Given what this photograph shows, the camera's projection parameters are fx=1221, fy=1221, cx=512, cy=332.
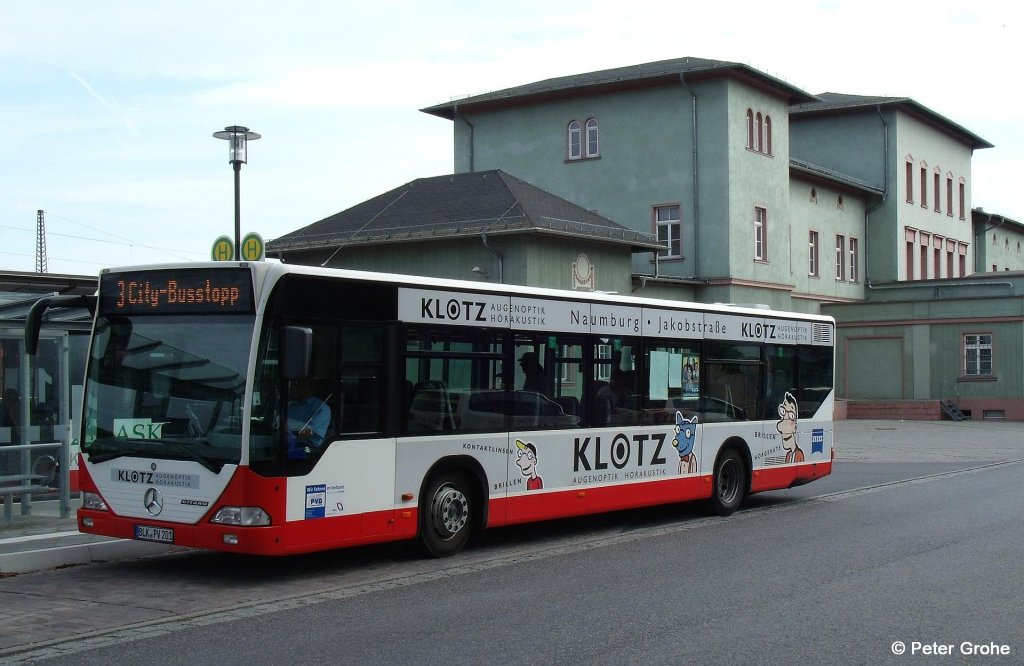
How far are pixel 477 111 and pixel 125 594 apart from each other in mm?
41108

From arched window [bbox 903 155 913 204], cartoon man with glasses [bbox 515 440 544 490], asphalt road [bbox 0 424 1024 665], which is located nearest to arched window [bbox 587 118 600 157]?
arched window [bbox 903 155 913 204]

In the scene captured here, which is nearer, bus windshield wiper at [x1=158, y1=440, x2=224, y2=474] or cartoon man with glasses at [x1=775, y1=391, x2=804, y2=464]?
bus windshield wiper at [x1=158, y1=440, x2=224, y2=474]

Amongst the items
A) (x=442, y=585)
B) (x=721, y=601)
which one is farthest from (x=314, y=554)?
(x=721, y=601)

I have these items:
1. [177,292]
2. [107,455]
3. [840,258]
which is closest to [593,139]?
[840,258]

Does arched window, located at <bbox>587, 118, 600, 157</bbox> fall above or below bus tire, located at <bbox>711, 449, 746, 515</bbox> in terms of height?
above

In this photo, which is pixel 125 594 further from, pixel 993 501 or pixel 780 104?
pixel 780 104

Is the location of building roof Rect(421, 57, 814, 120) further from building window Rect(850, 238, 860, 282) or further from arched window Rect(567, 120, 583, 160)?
building window Rect(850, 238, 860, 282)

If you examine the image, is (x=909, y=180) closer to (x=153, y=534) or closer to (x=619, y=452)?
(x=619, y=452)

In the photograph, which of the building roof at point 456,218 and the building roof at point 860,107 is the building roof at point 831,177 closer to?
the building roof at point 860,107

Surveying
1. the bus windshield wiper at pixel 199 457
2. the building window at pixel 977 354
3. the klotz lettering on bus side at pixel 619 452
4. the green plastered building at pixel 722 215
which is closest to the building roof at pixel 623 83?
the green plastered building at pixel 722 215

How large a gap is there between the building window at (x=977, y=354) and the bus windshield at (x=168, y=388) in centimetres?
4346

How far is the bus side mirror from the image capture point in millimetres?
9977

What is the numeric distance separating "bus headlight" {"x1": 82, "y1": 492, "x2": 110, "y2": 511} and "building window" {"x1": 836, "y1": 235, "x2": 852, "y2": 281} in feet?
155

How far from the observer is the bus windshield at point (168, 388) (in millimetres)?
10188
